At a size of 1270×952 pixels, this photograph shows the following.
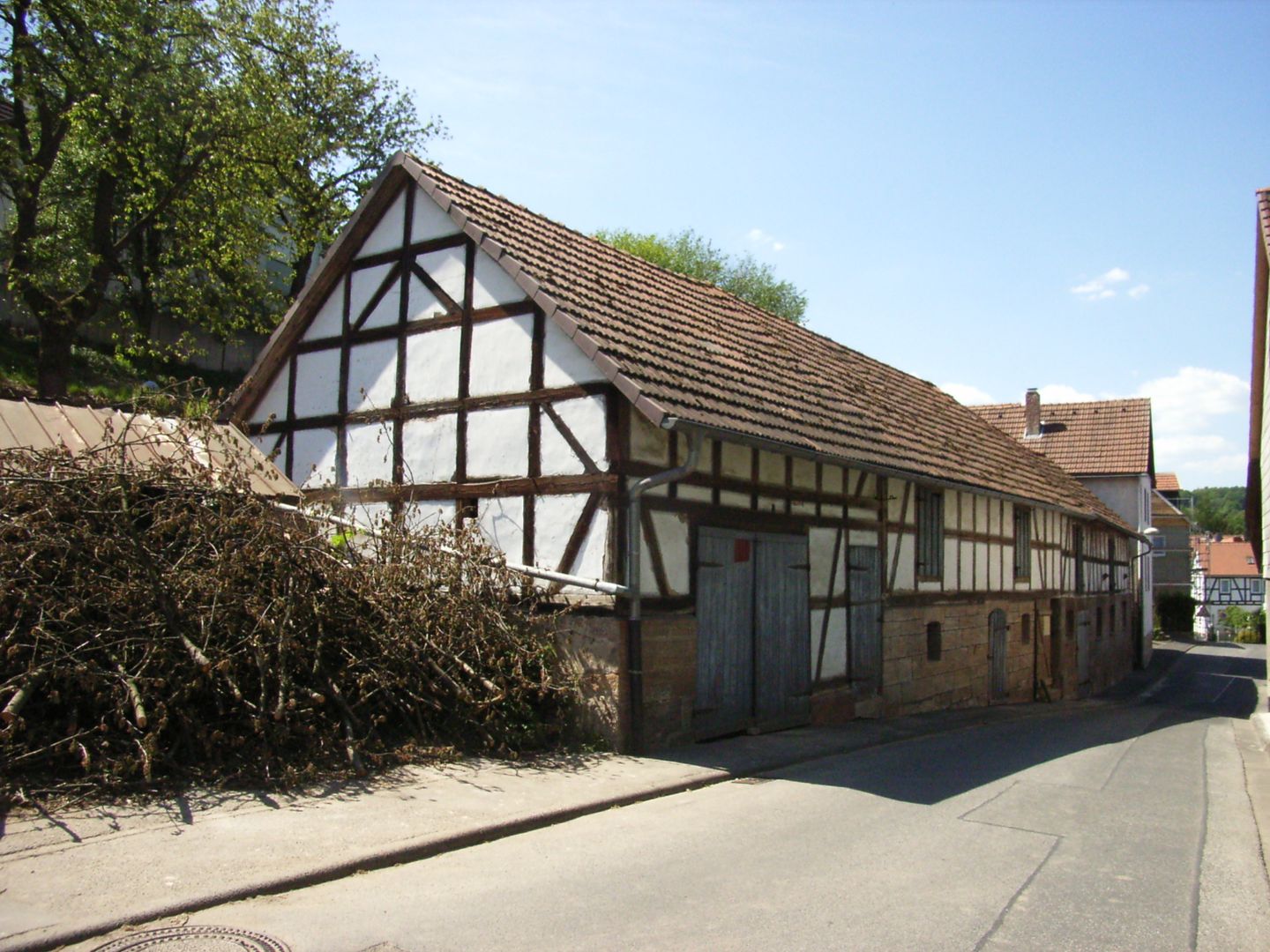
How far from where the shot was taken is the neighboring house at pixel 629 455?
32.9ft

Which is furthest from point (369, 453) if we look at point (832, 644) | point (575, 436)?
point (832, 644)

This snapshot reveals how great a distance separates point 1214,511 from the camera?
150 meters

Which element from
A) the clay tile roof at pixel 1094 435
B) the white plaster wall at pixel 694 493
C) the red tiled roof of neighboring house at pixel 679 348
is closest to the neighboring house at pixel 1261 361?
the red tiled roof of neighboring house at pixel 679 348

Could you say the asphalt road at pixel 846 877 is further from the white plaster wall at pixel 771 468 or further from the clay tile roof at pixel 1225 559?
the clay tile roof at pixel 1225 559

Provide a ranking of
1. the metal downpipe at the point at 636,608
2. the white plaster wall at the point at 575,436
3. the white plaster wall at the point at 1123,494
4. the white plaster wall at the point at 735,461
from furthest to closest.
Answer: the white plaster wall at the point at 1123,494 → the white plaster wall at the point at 735,461 → the white plaster wall at the point at 575,436 → the metal downpipe at the point at 636,608

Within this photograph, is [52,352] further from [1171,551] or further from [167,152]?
[1171,551]

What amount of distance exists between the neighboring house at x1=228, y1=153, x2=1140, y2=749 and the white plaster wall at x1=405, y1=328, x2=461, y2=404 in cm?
3

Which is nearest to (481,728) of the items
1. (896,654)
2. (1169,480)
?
(896,654)

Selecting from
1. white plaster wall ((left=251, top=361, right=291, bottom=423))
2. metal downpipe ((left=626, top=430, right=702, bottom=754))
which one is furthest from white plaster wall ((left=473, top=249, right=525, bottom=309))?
white plaster wall ((left=251, top=361, right=291, bottom=423))

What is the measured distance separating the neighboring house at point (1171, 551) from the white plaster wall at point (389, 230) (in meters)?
61.1

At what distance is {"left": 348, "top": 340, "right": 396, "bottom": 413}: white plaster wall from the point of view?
483 inches

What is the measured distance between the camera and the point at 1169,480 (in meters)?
65.5

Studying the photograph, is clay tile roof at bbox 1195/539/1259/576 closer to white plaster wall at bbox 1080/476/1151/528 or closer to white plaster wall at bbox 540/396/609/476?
white plaster wall at bbox 1080/476/1151/528

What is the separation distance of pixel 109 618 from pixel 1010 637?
17.5 meters
